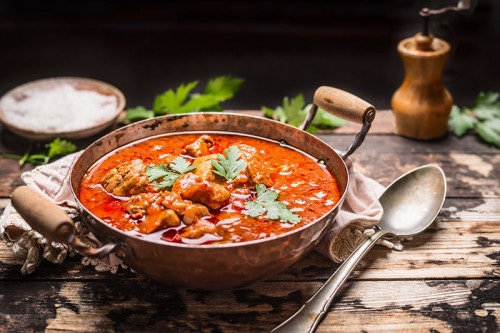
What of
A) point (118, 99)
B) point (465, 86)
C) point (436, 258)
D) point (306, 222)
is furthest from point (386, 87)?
point (306, 222)

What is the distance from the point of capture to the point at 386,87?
5.50 metres

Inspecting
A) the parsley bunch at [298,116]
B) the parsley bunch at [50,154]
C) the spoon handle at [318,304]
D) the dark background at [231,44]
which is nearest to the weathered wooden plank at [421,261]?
the spoon handle at [318,304]

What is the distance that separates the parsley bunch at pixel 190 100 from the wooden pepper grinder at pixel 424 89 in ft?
3.08

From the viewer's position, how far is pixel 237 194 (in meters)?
1.76

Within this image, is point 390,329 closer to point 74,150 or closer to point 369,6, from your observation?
point 74,150

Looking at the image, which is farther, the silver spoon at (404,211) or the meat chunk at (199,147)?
the meat chunk at (199,147)

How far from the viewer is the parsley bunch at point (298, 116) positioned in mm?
2736

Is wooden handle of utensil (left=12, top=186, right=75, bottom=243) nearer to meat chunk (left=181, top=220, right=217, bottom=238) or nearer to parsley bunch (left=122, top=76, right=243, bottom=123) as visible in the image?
meat chunk (left=181, top=220, right=217, bottom=238)

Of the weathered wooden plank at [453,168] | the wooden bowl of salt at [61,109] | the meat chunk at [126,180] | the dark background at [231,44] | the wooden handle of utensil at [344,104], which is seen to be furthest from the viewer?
the dark background at [231,44]

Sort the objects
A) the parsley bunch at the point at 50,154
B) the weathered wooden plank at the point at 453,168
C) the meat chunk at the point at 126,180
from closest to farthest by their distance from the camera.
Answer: the meat chunk at the point at 126,180 < the weathered wooden plank at the point at 453,168 < the parsley bunch at the point at 50,154

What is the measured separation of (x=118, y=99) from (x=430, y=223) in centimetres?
187

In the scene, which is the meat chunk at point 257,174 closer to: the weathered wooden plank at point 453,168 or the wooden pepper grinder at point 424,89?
the weathered wooden plank at point 453,168

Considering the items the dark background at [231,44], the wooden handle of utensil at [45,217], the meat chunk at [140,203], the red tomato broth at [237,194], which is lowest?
the dark background at [231,44]

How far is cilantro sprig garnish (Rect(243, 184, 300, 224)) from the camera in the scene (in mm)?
1618
